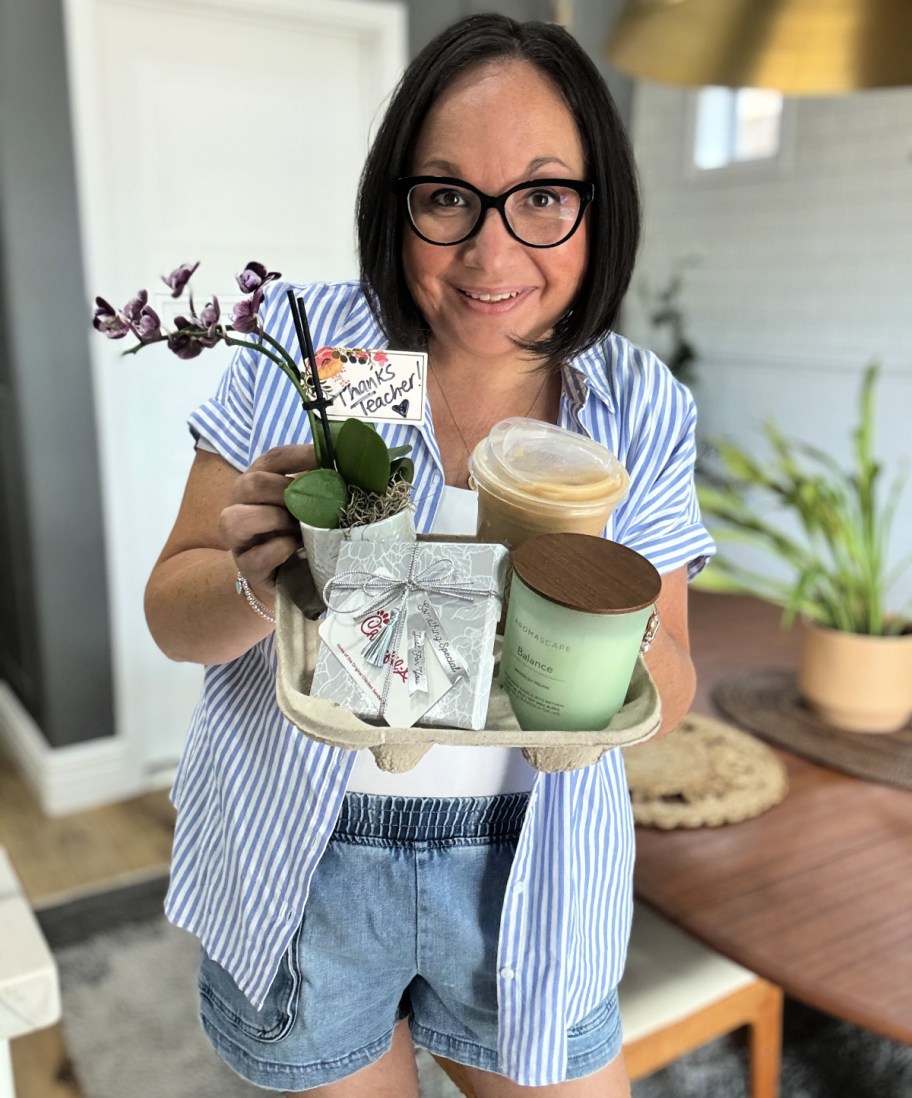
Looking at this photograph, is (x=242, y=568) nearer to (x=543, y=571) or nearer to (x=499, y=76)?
(x=543, y=571)

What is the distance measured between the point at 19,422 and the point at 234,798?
1.99 meters

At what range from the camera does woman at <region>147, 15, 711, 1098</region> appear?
2.61 ft

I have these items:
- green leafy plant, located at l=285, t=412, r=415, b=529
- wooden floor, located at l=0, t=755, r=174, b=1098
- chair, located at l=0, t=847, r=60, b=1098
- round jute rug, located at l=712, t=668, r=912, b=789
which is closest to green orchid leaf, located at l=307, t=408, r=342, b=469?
green leafy plant, located at l=285, t=412, r=415, b=529

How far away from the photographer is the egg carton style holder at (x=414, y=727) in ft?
1.98

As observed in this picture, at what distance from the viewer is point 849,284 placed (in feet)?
12.3

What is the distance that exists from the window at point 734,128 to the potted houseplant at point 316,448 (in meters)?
3.86

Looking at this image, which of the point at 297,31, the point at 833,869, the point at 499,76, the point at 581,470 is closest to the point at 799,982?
the point at 833,869

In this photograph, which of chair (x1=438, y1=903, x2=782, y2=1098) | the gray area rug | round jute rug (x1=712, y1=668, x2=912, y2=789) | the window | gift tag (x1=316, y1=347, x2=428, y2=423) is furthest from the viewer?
the window

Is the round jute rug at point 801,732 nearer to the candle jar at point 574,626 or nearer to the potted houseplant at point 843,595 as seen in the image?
the potted houseplant at point 843,595

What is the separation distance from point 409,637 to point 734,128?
14.0 ft

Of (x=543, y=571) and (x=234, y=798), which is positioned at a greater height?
(x=543, y=571)

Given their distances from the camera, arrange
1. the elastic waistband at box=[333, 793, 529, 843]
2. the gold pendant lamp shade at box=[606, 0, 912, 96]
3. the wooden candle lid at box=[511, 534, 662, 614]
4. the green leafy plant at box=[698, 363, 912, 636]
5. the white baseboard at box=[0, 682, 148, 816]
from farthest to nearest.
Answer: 1. the white baseboard at box=[0, 682, 148, 816]
2. the green leafy plant at box=[698, 363, 912, 636]
3. the gold pendant lamp shade at box=[606, 0, 912, 96]
4. the elastic waistband at box=[333, 793, 529, 843]
5. the wooden candle lid at box=[511, 534, 662, 614]

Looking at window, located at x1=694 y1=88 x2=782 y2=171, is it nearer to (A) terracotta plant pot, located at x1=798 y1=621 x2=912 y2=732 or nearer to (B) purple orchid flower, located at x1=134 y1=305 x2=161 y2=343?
(A) terracotta plant pot, located at x1=798 y1=621 x2=912 y2=732

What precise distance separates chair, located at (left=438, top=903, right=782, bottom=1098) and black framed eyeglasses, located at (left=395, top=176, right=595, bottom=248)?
3.04ft
